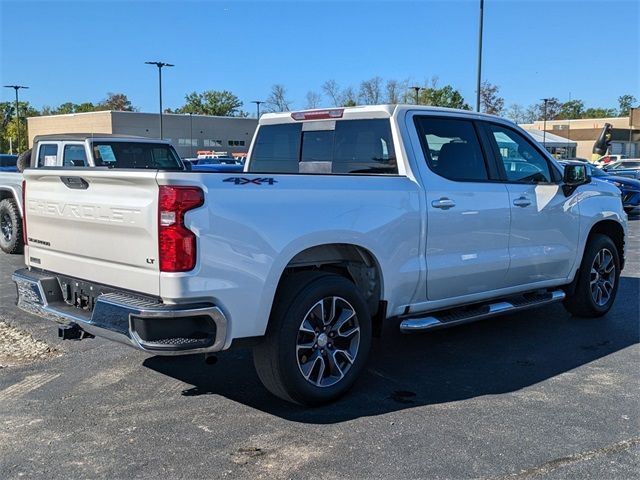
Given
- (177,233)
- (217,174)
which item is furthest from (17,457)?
(217,174)

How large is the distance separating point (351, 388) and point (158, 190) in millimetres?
1985

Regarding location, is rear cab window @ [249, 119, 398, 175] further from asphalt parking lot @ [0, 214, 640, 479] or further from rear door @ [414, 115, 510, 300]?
asphalt parking lot @ [0, 214, 640, 479]

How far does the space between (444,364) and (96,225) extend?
2.93 meters

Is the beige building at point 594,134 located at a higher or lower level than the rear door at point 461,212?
higher

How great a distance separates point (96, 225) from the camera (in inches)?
162

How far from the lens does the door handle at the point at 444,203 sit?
196 inches

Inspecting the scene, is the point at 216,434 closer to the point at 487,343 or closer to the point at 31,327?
the point at 487,343

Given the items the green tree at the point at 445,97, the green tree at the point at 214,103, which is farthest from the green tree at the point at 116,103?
the green tree at the point at 445,97

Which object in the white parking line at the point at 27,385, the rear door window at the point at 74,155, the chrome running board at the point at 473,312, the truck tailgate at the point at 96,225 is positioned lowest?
the white parking line at the point at 27,385

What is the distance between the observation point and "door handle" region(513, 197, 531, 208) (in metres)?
5.69

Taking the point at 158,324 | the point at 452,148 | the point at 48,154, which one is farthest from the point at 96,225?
the point at 48,154

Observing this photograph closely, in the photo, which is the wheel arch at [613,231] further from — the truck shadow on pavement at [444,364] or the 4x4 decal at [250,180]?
the 4x4 decal at [250,180]

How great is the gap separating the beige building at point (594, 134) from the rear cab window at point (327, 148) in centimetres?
6704

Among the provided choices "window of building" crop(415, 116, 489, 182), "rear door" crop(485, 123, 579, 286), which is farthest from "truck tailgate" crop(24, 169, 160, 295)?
"rear door" crop(485, 123, 579, 286)
